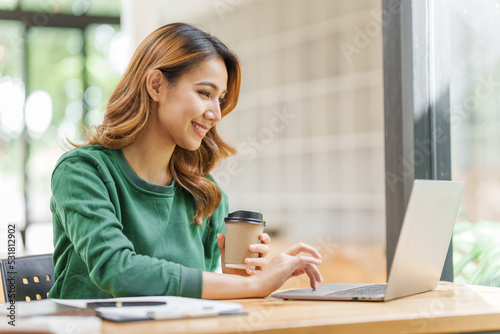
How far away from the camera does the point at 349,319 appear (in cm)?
95

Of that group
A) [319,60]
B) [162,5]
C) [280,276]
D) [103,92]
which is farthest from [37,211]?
[280,276]

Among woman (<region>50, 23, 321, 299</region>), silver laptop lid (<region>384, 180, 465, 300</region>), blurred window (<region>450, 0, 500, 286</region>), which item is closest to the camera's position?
silver laptop lid (<region>384, 180, 465, 300</region>)

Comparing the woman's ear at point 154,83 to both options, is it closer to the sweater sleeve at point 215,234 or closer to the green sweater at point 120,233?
the green sweater at point 120,233

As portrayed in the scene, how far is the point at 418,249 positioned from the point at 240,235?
38cm

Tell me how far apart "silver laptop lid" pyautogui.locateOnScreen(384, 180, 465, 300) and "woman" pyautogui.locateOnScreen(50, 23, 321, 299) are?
0.63 feet

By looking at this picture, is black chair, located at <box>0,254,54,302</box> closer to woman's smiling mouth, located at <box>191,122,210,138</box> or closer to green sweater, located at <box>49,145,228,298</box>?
green sweater, located at <box>49,145,228,298</box>

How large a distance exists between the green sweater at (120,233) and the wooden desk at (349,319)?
22 cm

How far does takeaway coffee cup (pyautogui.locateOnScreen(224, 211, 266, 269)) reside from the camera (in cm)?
133

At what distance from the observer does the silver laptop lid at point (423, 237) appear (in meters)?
1.12

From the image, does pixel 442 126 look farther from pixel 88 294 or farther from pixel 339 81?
pixel 339 81

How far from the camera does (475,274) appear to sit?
189cm

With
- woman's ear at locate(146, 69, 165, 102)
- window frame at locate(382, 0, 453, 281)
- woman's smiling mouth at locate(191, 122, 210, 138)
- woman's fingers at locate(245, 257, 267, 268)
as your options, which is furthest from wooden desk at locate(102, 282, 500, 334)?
window frame at locate(382, 0, 453, 281)

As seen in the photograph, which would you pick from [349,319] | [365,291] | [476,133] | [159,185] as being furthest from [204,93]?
[476,133]

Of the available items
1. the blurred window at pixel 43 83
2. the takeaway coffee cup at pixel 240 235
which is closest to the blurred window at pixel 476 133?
the takeaway coffee cup at pixel 240 235
